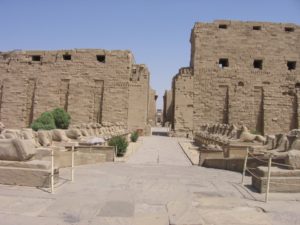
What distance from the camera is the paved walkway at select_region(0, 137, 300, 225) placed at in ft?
13.7

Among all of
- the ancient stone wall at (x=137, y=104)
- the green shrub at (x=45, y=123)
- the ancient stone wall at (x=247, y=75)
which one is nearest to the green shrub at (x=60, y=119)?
the green shrub at (x=45, y=123)

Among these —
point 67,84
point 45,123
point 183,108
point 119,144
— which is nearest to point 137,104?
point 183,108

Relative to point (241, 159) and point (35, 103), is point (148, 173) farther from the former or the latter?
point (35, 103)

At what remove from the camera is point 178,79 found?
2400 cm

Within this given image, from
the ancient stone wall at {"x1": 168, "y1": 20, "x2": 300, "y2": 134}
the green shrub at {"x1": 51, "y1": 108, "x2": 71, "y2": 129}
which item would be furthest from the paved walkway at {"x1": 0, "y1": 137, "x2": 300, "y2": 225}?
the ancient stone wall at {"x1": 168, "y1": 20, "x2": 300, "y2": 134}

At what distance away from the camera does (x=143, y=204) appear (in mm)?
4840

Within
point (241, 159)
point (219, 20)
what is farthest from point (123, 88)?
point (241, 159)

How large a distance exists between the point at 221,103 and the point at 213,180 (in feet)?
57.2

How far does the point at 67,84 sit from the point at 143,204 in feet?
67.8

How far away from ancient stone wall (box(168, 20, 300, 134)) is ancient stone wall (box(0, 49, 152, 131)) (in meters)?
4.67

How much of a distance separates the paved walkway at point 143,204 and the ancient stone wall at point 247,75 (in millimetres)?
17634

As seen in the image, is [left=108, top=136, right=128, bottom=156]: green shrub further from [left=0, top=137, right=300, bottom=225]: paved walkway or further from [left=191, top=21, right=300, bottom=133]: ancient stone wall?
[left=191, top=21, right=300, bottom=133]: ancient stone wall

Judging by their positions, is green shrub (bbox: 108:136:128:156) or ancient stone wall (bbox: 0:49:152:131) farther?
ancient stone wall (bbox: 0:49:152:131)

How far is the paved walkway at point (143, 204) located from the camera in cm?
418
